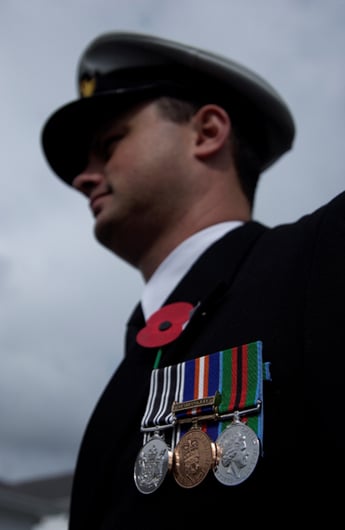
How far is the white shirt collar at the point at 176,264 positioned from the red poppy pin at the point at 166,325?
25 centimetres

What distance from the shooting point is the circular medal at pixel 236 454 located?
116 centimetres

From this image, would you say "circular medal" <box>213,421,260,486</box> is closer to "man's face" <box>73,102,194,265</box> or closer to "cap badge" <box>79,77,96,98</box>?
"man's face" <box>73,102,194,265</box>

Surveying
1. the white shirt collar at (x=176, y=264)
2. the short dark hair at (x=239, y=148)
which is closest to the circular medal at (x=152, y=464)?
the white shirt collar at (x=176, y=264)

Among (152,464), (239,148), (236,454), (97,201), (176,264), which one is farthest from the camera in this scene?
(239,148)

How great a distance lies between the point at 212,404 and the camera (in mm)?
1296

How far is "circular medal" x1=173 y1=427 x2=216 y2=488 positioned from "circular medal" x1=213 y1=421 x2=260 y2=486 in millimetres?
19

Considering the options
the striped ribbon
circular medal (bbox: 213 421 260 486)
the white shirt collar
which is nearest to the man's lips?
the white shirt collar

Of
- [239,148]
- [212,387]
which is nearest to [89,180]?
[239,148]

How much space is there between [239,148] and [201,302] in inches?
36.4

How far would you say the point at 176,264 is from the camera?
Answer: 200 cm

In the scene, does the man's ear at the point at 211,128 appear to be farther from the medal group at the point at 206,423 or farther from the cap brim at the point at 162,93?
the medal group at the point at 206,423

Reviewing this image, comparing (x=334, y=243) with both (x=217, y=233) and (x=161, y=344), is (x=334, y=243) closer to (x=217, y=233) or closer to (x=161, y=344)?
(x=161, y=344)

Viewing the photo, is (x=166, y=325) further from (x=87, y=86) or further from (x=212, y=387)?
(x=87, y=86)

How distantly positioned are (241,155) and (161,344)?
0.97 m
